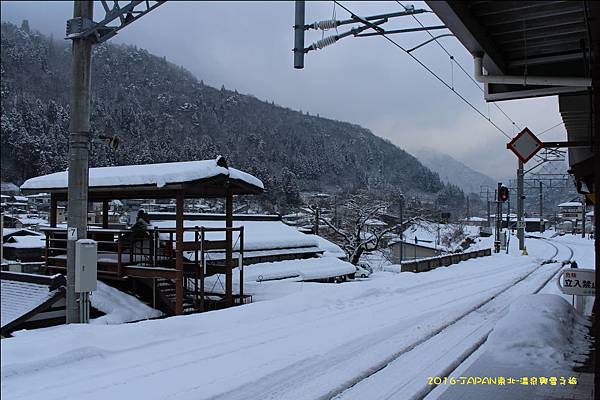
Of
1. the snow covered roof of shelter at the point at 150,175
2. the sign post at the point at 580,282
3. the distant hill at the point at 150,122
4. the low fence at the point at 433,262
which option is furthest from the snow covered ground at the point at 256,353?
the low fence at the point at 433,262

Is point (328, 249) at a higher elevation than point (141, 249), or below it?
below

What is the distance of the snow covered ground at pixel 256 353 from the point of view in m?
5.19

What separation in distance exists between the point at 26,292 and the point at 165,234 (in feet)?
21.4

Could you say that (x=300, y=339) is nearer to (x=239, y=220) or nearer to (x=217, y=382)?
(x=217, y=382)

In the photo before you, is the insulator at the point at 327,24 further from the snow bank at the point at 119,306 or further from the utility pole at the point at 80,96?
the snow bank at the point at 119,306

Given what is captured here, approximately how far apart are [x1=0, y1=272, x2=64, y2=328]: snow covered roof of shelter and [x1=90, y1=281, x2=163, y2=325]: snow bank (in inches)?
94.4

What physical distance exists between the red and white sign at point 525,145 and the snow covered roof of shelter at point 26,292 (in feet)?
29.6

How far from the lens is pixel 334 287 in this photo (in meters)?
11.7

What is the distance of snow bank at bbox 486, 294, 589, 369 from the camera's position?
21.2ft

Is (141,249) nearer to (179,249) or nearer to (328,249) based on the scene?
(179,249)

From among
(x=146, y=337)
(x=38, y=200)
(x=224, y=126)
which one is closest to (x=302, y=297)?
(x=146, y=337)

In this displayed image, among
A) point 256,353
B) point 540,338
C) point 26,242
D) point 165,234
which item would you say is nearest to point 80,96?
point 256,353

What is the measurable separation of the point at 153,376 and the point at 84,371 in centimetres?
71

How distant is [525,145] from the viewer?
7629 mm
